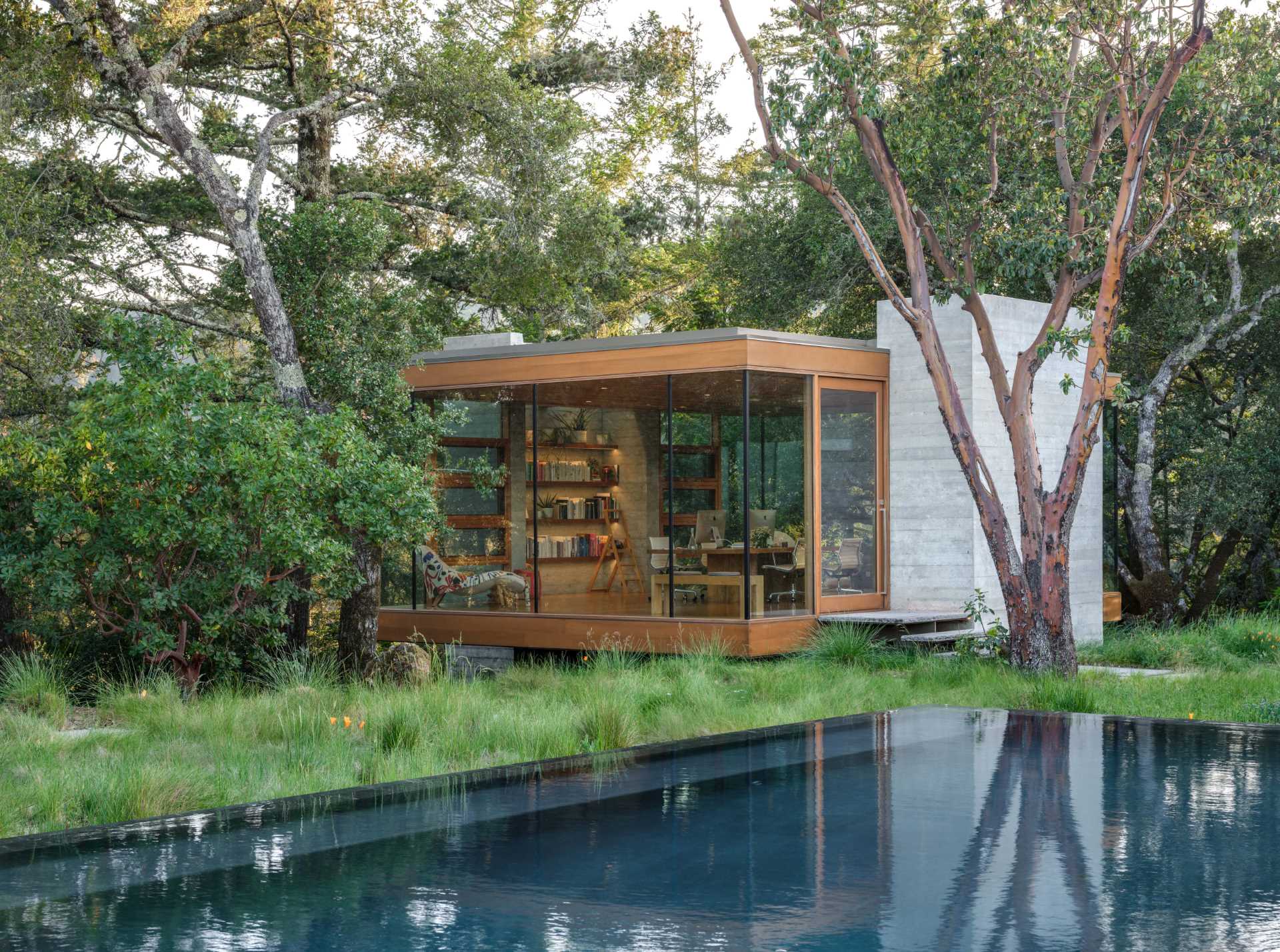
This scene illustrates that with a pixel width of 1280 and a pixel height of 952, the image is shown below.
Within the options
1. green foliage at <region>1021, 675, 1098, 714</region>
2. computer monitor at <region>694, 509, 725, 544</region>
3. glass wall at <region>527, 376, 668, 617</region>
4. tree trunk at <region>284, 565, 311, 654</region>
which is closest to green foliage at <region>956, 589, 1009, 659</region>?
green foliage at <region>1021, 675, 1098, 714</region>

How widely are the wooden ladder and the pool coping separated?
598cm

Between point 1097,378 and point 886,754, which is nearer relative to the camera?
point 886,754

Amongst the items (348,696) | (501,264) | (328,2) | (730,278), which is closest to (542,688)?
(348,696)

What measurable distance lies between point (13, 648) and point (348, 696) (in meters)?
4.62

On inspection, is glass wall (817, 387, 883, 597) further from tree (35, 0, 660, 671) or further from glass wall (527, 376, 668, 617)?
tree (35, 0, 660, 671)

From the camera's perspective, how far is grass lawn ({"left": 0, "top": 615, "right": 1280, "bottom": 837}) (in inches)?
242

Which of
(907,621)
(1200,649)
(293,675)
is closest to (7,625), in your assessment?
(293,675)

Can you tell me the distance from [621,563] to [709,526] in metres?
1.26

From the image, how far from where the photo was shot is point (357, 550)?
1284 cm

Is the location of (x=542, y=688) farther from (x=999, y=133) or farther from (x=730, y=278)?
(x=730, y=278)

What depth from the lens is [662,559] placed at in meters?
12.9

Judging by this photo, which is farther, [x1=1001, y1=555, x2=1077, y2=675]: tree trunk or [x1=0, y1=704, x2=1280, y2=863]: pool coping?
[x1=1001, y1=555, x2=1077, y2=675]: tree trunk

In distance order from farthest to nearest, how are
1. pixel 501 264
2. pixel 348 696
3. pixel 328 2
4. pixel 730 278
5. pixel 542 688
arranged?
pixel 730 278
pixel 501 264
pixel 328 2
pixel 542 688
pixel 348 696

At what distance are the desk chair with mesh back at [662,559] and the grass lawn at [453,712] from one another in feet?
2.81
